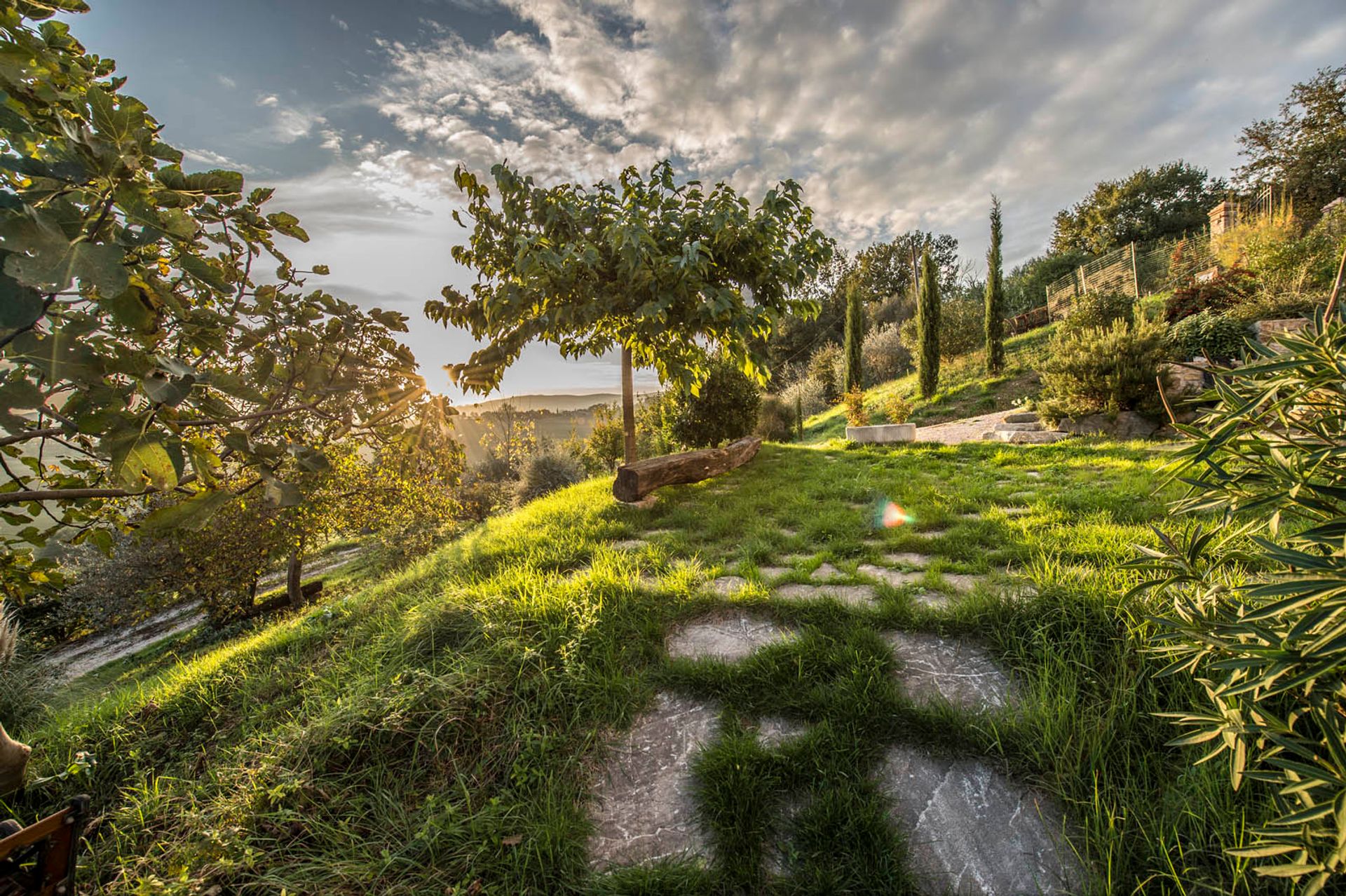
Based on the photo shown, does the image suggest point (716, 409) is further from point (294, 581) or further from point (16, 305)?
point (16, 305)

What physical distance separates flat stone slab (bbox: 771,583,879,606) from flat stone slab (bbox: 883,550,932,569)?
558 millimetres

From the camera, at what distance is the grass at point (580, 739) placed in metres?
1.50

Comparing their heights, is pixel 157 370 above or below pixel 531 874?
above

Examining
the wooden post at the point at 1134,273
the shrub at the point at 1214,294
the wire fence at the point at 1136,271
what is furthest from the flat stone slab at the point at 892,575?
the wooden post at the point at 1134,273

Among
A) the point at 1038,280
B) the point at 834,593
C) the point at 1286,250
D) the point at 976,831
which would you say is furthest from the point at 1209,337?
the point at 1038,280

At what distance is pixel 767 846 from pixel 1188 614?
4.85 feet

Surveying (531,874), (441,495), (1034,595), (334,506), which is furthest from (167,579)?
(1034,595)

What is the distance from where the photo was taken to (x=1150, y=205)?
1188 inches

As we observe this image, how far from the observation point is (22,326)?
63 cm

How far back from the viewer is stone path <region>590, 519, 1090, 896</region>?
145 cm

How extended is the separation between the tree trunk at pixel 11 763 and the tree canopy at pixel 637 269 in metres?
2.56

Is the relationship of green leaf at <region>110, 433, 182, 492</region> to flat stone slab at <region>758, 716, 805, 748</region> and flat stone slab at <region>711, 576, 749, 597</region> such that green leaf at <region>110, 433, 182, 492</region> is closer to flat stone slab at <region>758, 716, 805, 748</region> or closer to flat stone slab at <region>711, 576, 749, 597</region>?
flat stone slab at <region>758, 716, 805, 748</region>

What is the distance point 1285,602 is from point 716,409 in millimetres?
8940

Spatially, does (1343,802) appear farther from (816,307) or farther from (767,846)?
(816,307)
